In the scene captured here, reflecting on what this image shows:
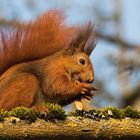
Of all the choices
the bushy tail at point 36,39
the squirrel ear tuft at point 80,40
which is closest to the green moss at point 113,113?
the bushy tail at point 36,39

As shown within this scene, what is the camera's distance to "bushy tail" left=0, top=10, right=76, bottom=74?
4965 mm

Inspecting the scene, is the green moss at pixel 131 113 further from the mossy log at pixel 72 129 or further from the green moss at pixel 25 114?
the green moss at pixel 25 114

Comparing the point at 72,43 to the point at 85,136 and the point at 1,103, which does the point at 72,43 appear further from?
the point at 85,136

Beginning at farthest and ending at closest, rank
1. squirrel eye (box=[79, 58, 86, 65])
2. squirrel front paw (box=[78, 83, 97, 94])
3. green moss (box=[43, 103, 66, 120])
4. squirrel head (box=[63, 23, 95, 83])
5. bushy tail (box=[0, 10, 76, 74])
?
squirrel eye (box=[79, 58, 86, 65]) < squirrel head (box=[63, 23, 95, 83]) < bushy tail (box=[0, 10, 76, 74]) < squirrel front paw (box=[78, 83, 97, 94]) < green moss (box=[43, 103, 66, 120])

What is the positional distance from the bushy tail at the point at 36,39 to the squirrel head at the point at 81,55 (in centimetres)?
10

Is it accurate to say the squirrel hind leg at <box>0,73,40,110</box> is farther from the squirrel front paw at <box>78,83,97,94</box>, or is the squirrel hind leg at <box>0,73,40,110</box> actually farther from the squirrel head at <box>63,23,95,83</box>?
the squirrel head at <box>63,23,95,83</box>

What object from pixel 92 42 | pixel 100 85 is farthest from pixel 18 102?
pixel 100 85

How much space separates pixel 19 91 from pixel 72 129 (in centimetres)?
123

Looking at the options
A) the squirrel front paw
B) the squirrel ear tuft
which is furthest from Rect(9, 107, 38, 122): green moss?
the squirrel ear tuft

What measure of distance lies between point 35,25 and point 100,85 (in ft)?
9.46

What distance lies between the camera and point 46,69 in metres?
5.04

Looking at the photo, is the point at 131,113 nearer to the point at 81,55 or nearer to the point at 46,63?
the point at 46,63

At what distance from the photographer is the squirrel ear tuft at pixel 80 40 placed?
5348 mm

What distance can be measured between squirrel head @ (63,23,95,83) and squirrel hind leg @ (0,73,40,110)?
1.73 feet
